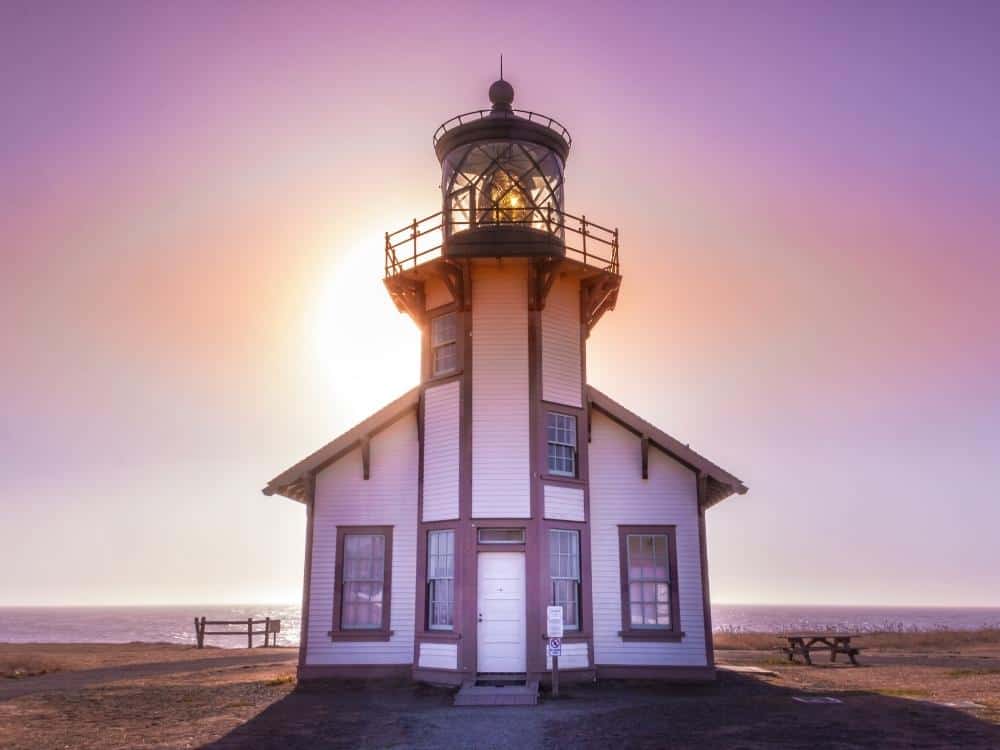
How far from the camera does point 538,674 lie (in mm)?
15555

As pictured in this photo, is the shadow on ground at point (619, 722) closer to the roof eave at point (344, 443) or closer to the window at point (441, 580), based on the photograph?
the window at point (441, 580)

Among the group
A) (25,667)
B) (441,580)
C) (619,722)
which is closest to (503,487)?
(441,580)

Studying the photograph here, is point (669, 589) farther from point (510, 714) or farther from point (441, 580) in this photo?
point (510, 714)

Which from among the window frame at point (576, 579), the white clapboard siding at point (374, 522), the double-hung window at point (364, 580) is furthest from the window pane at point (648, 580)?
the double-hung window at point (364, 580)

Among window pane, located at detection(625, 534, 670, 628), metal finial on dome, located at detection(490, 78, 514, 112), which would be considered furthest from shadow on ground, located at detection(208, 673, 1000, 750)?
metal finial on dome, located at detection(490, 78, 514, 112)

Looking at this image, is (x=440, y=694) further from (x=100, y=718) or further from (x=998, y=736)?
(x=998, y=736)

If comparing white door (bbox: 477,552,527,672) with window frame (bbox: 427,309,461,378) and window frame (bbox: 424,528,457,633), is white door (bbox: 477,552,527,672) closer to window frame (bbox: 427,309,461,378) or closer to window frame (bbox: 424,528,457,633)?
window frame (bbox: 424,528,457,633)

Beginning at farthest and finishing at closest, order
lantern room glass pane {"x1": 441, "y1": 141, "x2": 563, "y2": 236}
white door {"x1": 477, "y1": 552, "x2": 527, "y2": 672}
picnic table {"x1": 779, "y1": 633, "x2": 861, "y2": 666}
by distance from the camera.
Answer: picnic table {"x1": 779, "y1": 633, "x2": 861, "y2": 666}
lantern room glass pane {"x1": 441, "y1": 141, "x2": 563, "y2": 236}
white door {"x1": 477, "y1": 552, "x2": 527, "y2": 672}

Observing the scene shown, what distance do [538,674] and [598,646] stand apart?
1915 millimetres

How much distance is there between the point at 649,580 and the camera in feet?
57.5

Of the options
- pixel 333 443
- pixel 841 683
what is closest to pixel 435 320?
pixel 333 443

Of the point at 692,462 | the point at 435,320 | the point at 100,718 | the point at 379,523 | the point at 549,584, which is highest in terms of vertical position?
the point at 435,320

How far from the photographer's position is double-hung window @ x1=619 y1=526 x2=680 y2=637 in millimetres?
17266

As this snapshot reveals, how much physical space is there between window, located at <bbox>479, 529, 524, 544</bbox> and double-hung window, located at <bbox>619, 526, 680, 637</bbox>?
103 inches
